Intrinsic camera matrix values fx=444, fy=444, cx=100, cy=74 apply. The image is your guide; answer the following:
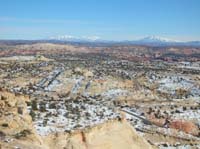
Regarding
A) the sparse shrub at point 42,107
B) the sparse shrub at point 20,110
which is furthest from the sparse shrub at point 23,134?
the sparse shrub at point 42,107

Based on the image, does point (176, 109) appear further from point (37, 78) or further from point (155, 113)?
point (37, 78)

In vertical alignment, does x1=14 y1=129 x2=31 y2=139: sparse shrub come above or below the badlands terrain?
above

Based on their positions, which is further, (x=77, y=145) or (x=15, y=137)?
(x=77, y=145)

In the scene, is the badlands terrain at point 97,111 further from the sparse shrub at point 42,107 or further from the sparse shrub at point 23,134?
the sparse shrub at point 42,107

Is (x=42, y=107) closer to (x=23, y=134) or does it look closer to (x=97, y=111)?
(x=97, y=111)

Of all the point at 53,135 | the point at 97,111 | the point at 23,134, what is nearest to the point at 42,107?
the point at 97,111

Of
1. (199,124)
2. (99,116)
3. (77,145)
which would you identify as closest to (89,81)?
(199,124)

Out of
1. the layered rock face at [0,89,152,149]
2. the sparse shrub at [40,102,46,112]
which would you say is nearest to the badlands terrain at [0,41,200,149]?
the layered rock face at [0,89,152,149]

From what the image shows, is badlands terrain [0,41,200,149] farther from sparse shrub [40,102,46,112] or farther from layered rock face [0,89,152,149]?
sparse shrub [40,102,46,112]
